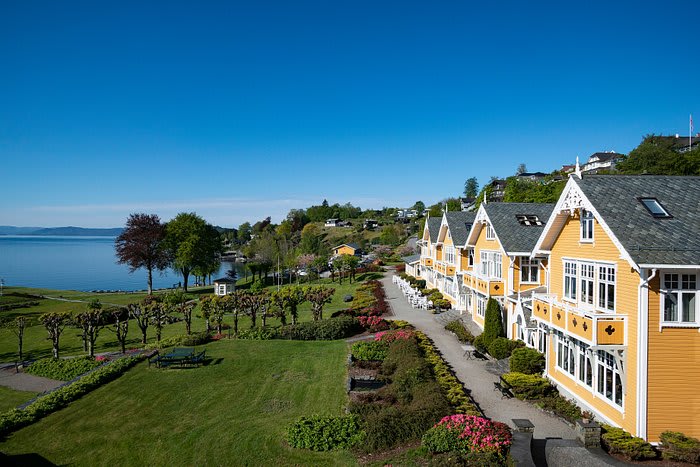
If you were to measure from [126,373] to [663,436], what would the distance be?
24.4 metres

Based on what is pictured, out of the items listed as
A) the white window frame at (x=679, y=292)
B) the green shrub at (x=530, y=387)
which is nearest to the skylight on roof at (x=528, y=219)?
the green shrub at (x=530, y=387)

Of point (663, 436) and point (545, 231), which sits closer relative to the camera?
point (663, 436)

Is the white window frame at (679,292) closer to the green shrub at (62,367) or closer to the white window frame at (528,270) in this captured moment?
the white window frame at (528,270)

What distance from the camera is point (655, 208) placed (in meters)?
14.4

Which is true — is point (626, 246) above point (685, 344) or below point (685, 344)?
above

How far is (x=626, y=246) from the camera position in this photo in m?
12.7

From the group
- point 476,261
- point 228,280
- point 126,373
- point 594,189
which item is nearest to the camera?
point 594,189

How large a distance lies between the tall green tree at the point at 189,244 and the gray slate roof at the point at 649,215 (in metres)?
58.5

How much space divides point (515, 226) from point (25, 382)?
29675mm

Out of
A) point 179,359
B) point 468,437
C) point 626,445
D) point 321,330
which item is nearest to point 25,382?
point 179,359

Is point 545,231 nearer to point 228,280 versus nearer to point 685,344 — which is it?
point 685,344

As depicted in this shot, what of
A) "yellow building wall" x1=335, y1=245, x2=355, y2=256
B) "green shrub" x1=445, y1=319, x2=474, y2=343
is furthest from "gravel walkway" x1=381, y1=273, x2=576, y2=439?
"yellow building wall" x1=335, y1=245, x2=355, y2=256

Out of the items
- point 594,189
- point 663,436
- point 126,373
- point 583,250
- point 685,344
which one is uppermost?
point 594,189

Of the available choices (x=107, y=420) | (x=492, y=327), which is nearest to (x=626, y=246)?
(x=492, y=327)
